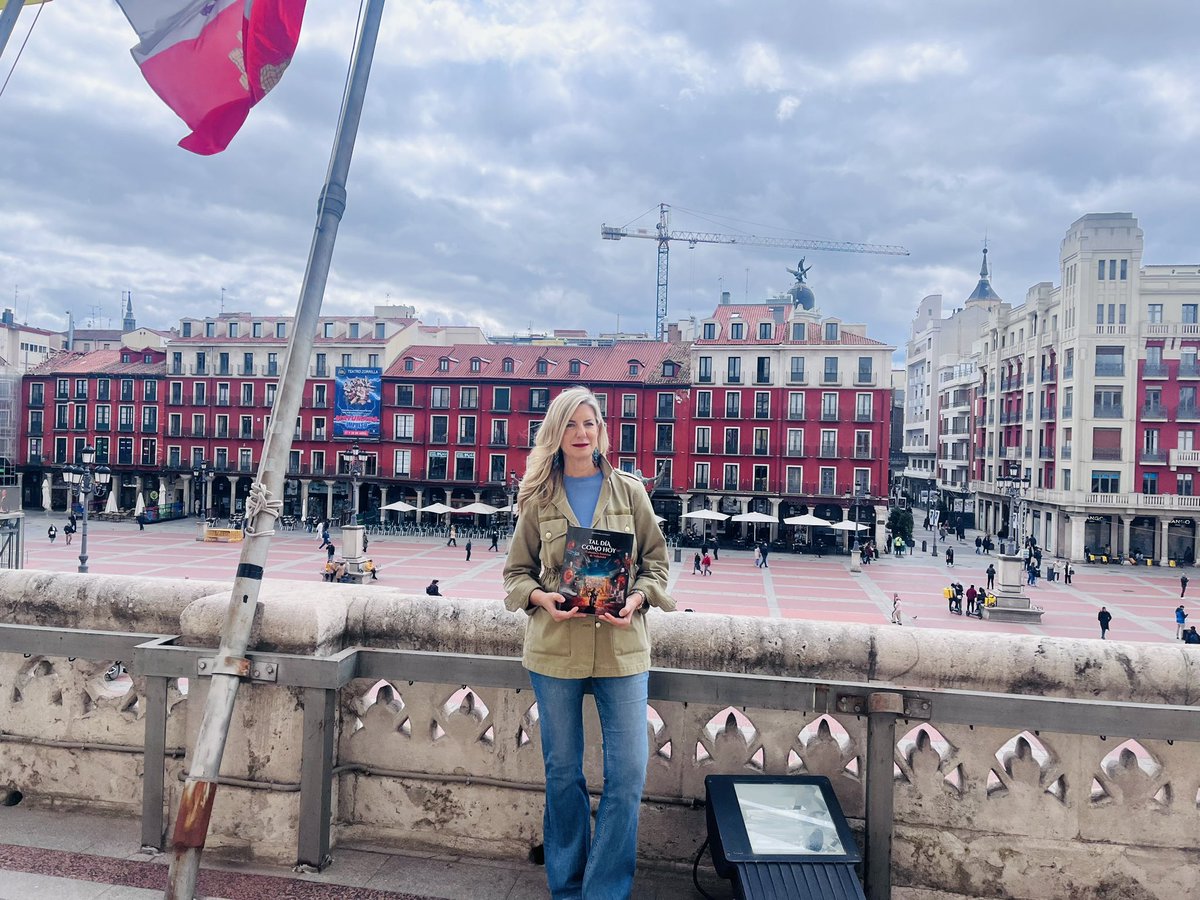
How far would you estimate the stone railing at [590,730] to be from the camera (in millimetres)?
2945

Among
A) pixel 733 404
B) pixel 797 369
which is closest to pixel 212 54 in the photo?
pixel 733 404

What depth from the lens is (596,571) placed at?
8.57 ft

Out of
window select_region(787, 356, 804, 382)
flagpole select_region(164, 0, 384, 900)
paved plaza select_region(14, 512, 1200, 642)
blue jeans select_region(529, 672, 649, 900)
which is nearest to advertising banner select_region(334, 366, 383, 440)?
paved plaza select_region(14, 512, 1200, 642)

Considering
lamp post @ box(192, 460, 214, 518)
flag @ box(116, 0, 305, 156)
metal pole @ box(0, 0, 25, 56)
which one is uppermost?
metal pole @ box(0, 0, 25, 56)

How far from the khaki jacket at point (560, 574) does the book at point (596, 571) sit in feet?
0.32

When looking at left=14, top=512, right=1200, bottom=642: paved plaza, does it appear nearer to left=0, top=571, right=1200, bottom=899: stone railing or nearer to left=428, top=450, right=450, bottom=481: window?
left=428, top=450, right=450, bottom=481: window

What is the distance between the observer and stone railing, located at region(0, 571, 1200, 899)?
2.95 metres

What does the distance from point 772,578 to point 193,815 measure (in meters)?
31.5

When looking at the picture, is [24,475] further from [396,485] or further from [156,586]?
[156,586]

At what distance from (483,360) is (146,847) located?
4726 cm

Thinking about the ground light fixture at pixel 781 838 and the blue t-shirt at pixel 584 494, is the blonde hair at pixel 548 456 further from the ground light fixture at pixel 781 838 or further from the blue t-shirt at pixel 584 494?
the ground light fixture at pixel 781 838

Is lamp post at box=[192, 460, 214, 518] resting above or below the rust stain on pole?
below

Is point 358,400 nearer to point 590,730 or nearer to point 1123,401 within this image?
point 1123,401

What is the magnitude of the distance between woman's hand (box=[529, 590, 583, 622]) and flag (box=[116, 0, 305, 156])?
9.48 ft
